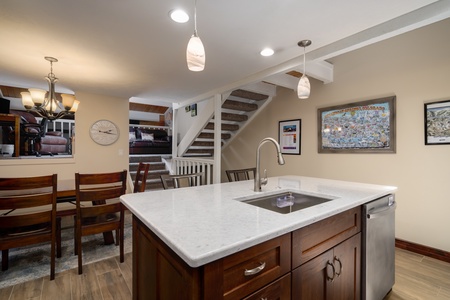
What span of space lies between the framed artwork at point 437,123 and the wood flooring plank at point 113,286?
3.44 metres

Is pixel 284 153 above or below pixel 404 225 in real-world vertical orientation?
above

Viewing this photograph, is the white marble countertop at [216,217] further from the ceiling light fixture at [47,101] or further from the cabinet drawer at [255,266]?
the ceiling light fixture at [47,101]

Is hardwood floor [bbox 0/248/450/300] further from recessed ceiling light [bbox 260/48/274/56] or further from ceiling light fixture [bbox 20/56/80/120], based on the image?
recessed ceiling light [bbox 260/48/274/56]

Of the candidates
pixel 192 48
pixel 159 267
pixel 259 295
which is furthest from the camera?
pixel 192 48

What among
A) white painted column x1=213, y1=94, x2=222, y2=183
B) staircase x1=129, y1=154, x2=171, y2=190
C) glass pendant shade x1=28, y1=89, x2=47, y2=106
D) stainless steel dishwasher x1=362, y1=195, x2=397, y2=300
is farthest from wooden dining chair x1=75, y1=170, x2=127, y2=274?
staircase x1=129, y1=154, x2=171, y2=190

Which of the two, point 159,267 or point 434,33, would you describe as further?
point 434,33

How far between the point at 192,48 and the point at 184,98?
336 centimetres

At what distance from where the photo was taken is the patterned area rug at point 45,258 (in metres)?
2.05

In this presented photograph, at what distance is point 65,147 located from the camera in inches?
210

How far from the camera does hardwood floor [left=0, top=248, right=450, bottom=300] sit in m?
1.79


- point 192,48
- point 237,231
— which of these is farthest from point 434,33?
point 237,231

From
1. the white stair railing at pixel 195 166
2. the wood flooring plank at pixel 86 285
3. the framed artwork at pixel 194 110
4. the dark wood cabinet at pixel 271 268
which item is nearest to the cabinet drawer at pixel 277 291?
the dark wood cabinet at pixel 271 268

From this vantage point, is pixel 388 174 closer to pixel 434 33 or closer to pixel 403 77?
pixel 403 77

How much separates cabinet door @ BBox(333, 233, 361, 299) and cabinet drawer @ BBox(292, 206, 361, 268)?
0.19 feet
